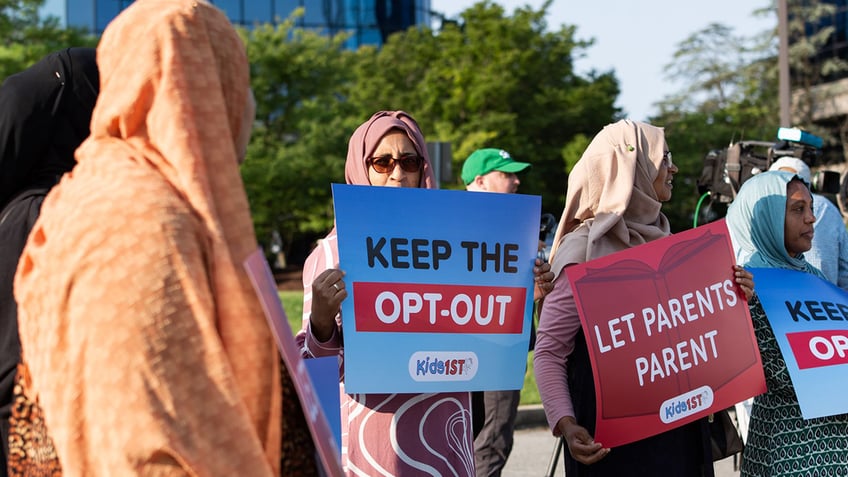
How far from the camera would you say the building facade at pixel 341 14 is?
44.7m

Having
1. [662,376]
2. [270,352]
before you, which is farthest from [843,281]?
[270,352]

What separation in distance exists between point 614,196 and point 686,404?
78 centimetres

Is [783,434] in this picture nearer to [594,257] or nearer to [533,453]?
[594,257]

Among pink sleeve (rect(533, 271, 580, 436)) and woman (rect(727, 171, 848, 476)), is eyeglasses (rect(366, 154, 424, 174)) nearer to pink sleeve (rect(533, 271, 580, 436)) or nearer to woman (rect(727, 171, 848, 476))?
pink sleeve (rect(533, 271, 580, 436))

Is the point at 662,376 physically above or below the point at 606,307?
below

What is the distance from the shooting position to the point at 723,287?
376 centimetres

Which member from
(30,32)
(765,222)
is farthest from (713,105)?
(765,222)

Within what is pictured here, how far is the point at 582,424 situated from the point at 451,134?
28.0 meters

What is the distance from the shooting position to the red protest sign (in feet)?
11.3

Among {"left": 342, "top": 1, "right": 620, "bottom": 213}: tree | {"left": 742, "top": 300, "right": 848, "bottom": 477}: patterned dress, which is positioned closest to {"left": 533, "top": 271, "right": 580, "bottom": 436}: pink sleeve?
{"left": 742, "top": 300, "right": 848, "bottom": 477}: patterned dress

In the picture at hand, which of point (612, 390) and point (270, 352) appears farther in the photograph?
point (612, 390)

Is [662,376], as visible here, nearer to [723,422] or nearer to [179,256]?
[723,422]

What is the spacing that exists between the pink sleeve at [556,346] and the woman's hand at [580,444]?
0.20 feet

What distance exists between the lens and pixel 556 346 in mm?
3574
